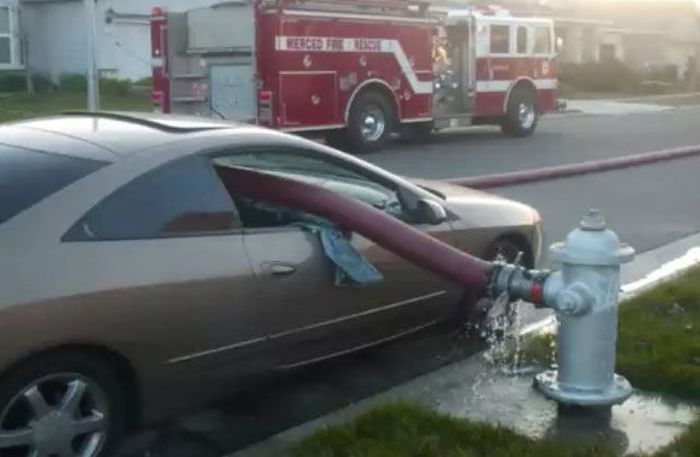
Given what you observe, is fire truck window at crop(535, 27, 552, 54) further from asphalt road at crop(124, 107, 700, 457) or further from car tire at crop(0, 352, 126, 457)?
car tire at crop(0, 352, 126, 457)

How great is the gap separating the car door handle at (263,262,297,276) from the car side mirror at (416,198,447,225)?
3.55 feet

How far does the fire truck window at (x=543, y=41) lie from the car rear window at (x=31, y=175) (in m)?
19.8

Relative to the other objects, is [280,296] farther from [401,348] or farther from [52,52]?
[52,52]

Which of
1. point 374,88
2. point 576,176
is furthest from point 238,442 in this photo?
point 374,88

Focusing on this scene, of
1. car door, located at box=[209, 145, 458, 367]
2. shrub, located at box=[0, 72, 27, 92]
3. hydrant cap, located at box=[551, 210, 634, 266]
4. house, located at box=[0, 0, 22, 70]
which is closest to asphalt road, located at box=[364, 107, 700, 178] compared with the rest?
car door, located at box=[209, 145, 458, 367]

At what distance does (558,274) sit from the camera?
5633mm

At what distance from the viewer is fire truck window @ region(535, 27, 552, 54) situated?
24188mm

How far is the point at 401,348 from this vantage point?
23.2 feet

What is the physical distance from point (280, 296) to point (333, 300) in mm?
409

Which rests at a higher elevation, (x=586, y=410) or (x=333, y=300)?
(x=333, y=300)

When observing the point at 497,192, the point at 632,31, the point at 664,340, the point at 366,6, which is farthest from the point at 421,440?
the point at 632,31

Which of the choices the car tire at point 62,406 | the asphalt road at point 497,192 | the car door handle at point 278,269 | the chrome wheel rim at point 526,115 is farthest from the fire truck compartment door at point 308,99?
the car tire at point 62,406

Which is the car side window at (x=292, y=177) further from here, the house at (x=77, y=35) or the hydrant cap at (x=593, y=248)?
the house at (x=77, y=35)

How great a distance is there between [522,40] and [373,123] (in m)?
4.98
